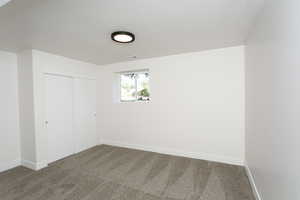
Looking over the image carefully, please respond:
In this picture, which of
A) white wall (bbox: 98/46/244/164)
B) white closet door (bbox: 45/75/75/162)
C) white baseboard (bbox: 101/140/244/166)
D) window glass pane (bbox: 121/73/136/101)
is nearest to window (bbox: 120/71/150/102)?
window glass pane (bbox: 121/73/136/101)

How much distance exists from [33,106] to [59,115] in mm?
584

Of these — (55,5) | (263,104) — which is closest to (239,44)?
(263,104)

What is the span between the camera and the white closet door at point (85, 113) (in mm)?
3623

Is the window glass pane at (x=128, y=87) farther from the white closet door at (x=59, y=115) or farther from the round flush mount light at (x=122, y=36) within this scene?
the round flush mount light at (x=122, y=36)

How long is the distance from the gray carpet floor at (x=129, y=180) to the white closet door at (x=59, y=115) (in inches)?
11.8

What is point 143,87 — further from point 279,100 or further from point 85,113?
point 279,100

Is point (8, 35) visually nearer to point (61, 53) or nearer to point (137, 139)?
point (61, 53)

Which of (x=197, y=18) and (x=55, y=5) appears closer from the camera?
(x=55, y=5)

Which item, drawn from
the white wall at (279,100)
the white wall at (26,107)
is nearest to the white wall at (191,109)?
the white wall at (279,100)

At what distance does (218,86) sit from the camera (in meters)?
2.88

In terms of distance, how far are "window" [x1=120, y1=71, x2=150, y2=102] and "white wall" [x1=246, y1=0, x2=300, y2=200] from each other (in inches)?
103

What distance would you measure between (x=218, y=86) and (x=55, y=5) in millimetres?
2945

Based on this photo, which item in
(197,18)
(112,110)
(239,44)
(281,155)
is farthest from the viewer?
(112,110)

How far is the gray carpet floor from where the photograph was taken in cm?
195
